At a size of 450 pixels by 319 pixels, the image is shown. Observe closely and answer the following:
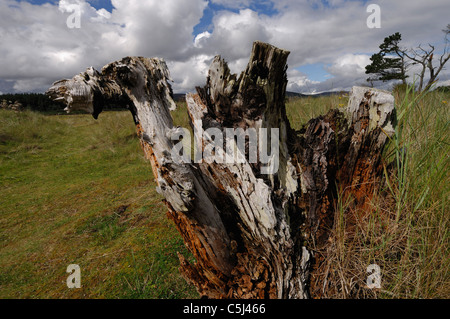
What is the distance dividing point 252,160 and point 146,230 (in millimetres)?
2004

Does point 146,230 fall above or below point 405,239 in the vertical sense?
below

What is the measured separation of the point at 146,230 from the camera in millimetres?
2957

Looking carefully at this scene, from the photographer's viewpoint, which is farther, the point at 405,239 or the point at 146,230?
the point at 146,230

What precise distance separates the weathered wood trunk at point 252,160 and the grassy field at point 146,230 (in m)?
0.22

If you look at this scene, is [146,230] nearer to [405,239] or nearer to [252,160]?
[252,160]

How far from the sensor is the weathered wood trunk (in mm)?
1630

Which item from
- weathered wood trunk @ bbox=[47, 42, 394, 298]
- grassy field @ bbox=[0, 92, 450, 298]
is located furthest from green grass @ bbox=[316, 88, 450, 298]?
weathered wood trunk @ bbox=[47, 42, 394, 298]

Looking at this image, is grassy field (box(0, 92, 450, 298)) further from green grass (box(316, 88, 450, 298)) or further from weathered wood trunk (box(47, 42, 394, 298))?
weathered wood trunk (box(47, 42, 394, 298))

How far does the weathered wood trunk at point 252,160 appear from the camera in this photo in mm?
1630

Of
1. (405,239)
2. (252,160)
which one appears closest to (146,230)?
(252,160)

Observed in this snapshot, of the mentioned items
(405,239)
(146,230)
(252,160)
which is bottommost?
(146,230)

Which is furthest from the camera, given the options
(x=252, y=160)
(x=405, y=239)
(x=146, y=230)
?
(x=146, y=230)

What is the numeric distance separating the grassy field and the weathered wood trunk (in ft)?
0.73
